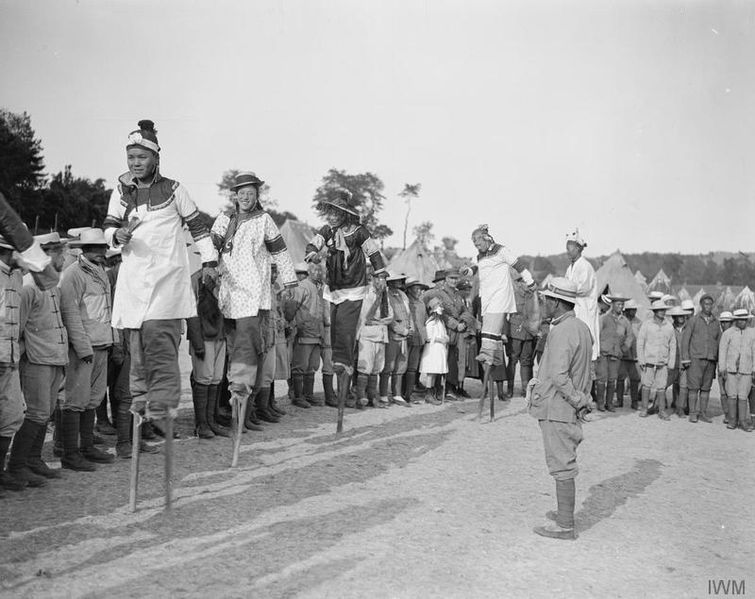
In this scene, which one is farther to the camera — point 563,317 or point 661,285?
point 661,285

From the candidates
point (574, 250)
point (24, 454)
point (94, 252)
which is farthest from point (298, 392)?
point (24, 454)

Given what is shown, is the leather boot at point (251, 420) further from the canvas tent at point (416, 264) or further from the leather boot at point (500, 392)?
the canvas tent at point (416, 264)

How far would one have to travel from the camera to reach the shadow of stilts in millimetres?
5248

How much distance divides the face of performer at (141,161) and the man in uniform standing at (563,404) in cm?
319

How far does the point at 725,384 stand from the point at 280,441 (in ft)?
25.7

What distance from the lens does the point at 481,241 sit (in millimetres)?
9445

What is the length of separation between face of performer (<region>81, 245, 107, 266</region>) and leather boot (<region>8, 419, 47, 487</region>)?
1702mm

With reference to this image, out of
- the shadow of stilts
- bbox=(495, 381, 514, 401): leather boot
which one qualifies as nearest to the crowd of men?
the shadow of stilts

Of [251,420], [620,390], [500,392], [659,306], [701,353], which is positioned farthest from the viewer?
[620,390]

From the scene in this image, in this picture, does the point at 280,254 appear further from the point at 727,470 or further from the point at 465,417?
the point at 727,470

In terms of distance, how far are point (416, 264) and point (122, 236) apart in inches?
1117

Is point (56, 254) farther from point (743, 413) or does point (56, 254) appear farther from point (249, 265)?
point (743, 413)

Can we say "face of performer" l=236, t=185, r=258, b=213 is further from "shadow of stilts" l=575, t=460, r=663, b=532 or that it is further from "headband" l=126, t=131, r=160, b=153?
"shadow of stilts" l=575, t=460, r=663, b=532

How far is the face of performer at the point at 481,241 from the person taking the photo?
9.44m
